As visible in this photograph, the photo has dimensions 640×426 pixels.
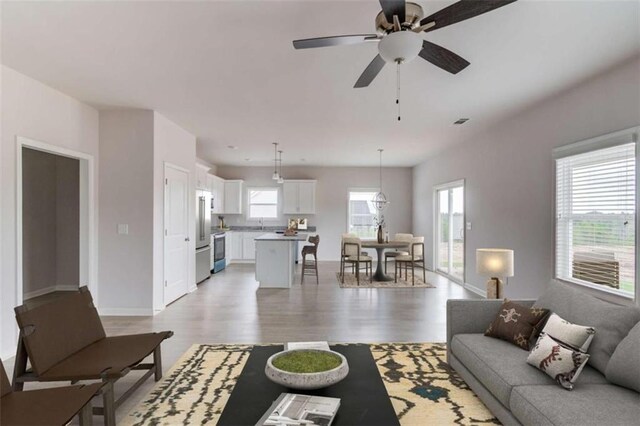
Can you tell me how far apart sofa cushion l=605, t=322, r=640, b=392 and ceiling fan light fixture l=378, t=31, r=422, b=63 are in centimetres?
196

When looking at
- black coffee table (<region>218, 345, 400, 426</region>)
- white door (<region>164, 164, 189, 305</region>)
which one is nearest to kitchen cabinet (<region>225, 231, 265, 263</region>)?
white door (<region>164, 164, 189, 305</region>)

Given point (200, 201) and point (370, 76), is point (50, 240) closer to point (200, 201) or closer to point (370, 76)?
point (200, 201)

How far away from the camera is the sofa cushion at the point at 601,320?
2016 mm

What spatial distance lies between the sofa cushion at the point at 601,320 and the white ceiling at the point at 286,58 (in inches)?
77.4

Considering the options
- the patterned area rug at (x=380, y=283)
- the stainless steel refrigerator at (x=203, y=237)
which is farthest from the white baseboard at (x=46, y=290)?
the patterned area rug at (x=380, y=283)

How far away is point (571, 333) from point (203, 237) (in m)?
5.97

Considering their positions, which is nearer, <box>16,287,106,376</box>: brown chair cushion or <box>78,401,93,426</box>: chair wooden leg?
<box>78,401,93,426</box>: chair wooden leg

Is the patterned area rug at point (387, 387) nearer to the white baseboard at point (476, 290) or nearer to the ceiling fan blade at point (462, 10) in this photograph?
the ceiling fan blade at point (462, 10)

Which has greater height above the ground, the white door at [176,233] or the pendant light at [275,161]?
the pendant light at [275,161]

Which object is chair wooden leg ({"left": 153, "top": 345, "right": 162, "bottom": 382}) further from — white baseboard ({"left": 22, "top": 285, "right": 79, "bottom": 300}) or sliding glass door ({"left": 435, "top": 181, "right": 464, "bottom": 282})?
sliding glass door ({"left": 435, "top": 181, "right": 464, "bottom": 282})

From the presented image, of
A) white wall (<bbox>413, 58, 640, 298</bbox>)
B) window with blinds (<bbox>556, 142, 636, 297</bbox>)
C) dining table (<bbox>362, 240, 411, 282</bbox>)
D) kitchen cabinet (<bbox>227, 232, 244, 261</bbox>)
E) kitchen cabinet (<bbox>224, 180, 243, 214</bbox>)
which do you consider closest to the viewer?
window with blinds (<bbox>556, 142, 636, 297</bbox>)

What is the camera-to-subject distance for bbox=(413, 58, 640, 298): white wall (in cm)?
323

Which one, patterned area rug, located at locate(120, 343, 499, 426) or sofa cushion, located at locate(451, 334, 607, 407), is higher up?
sofa cushion, located at locate(451, 334, 607, 407)

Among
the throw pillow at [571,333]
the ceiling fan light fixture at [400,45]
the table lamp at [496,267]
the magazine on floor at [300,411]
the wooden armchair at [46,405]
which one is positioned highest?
the ceiling fan light fixture at [400,45]
